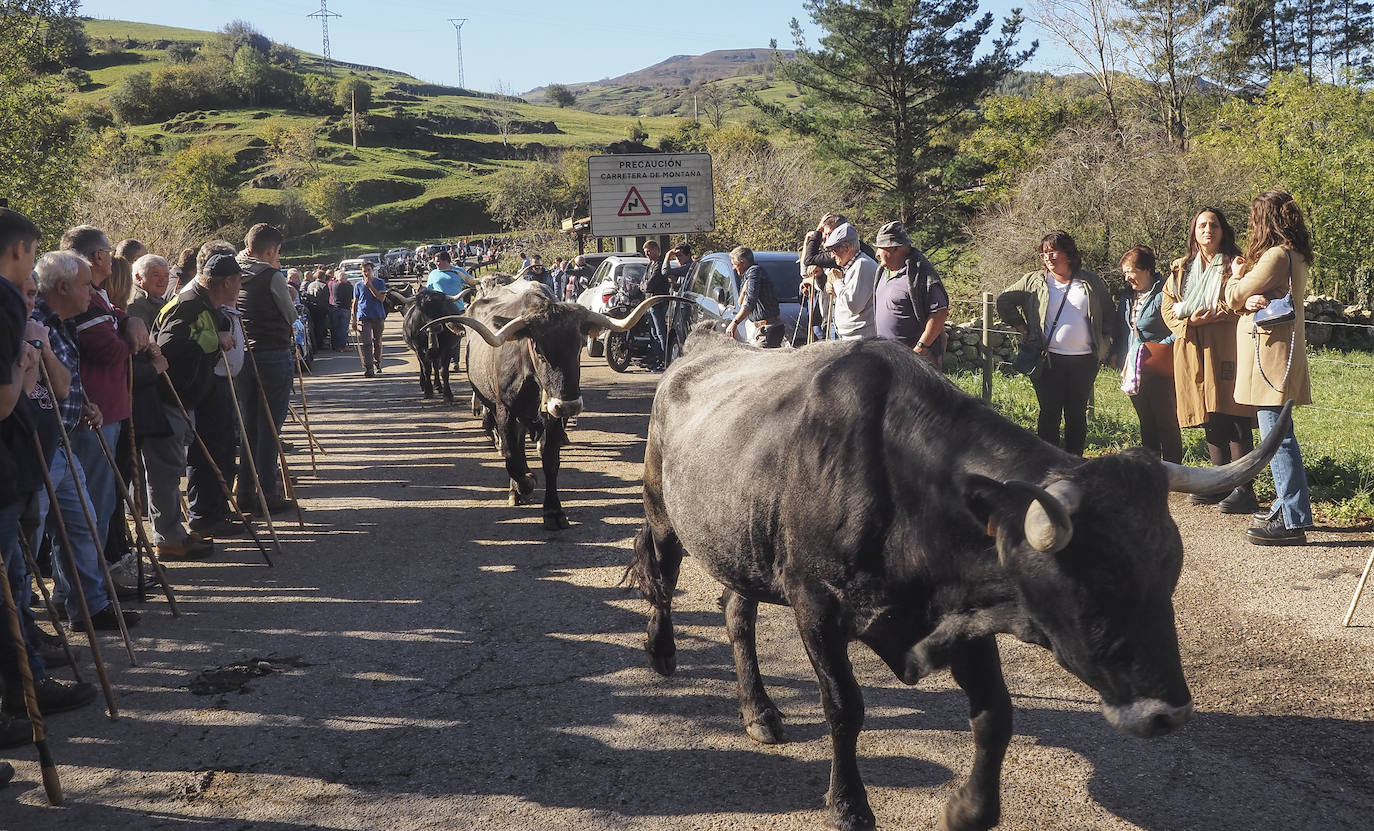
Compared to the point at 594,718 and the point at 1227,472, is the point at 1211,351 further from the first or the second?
the point at 594,718

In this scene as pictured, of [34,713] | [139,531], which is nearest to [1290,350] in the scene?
Result: [34,713]

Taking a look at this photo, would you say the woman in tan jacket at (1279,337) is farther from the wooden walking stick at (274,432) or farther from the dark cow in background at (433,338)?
the dark cow in background at (433,338)

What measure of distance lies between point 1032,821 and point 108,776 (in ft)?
11.8

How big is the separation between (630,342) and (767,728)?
12627 mm

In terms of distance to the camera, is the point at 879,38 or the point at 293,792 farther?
the point at 879,38

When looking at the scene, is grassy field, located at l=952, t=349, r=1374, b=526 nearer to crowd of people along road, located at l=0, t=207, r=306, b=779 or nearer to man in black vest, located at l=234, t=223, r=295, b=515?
crowd of people along road, located at l=0, t=207, r=306, b=779

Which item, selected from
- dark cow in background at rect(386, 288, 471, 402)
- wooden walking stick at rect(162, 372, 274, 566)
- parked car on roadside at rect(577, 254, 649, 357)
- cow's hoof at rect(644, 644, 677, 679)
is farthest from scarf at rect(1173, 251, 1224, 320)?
parked car on roadside at rect(577, 254, 649, 357)

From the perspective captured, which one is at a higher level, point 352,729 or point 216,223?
point 216,223

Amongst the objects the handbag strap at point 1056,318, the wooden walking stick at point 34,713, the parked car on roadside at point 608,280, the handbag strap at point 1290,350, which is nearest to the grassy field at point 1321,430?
the handbag strap at point 1056,318

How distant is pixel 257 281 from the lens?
7.99m

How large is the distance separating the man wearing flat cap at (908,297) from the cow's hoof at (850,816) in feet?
14.2

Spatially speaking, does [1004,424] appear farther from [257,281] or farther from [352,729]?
[257,281]

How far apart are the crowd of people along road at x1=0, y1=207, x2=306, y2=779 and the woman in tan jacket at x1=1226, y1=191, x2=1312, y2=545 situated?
6.45 metres

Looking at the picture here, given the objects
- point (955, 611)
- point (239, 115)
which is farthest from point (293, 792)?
point (239, 115)
